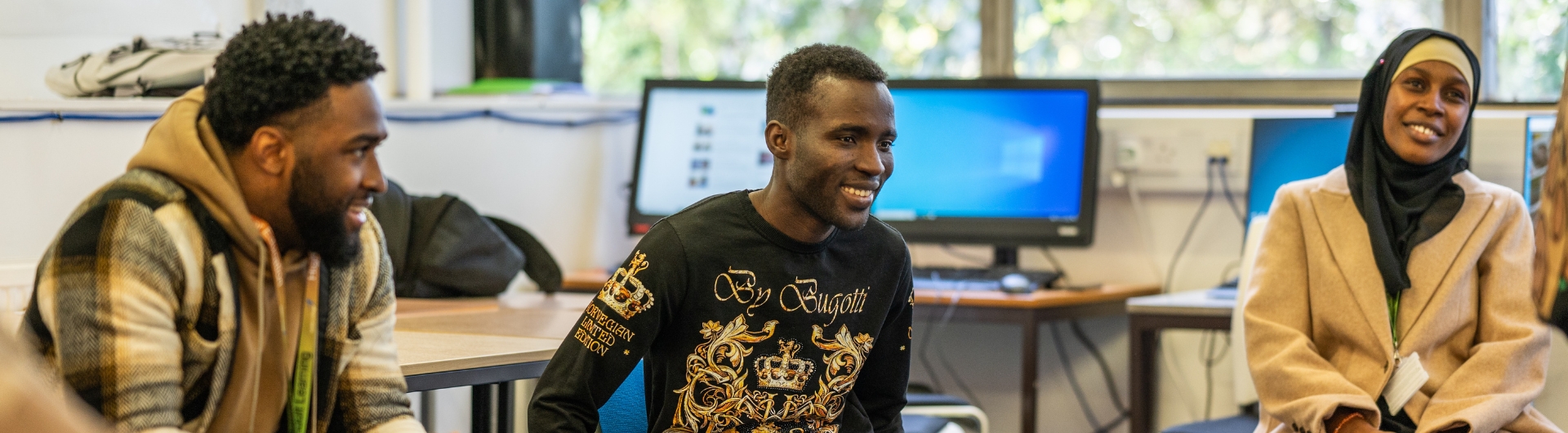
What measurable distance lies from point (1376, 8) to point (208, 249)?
3.09 meters

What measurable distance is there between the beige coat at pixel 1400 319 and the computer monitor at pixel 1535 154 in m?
0.77

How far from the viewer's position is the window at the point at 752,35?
12.5 feet

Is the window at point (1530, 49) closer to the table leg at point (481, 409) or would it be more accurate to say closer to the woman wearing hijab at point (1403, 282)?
the woman wearing hijab at point (1403, 282)

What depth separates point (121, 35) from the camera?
8.65ft

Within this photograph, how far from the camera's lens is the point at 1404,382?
1915mm

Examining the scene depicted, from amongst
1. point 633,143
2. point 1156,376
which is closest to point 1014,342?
point 1156,376

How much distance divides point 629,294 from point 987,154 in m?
1.95

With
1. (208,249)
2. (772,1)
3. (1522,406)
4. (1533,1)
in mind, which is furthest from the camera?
(772,1)

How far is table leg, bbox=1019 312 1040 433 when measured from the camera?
2945 mm

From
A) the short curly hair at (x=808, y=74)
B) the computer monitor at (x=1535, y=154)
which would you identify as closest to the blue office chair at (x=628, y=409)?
the short curly hair at (x=808, y=74)

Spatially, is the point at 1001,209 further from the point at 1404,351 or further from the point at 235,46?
the point at 235,46

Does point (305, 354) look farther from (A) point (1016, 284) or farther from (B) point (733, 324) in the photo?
(A) point (1016, 284)

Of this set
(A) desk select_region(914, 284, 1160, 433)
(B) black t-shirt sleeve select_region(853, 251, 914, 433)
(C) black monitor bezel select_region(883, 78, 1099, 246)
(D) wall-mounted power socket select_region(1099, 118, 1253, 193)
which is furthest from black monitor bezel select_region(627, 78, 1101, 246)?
(B) black t-shirt sleeve select_region(853, 251, 914, 433)

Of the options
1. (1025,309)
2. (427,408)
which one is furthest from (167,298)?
(1025,309)
